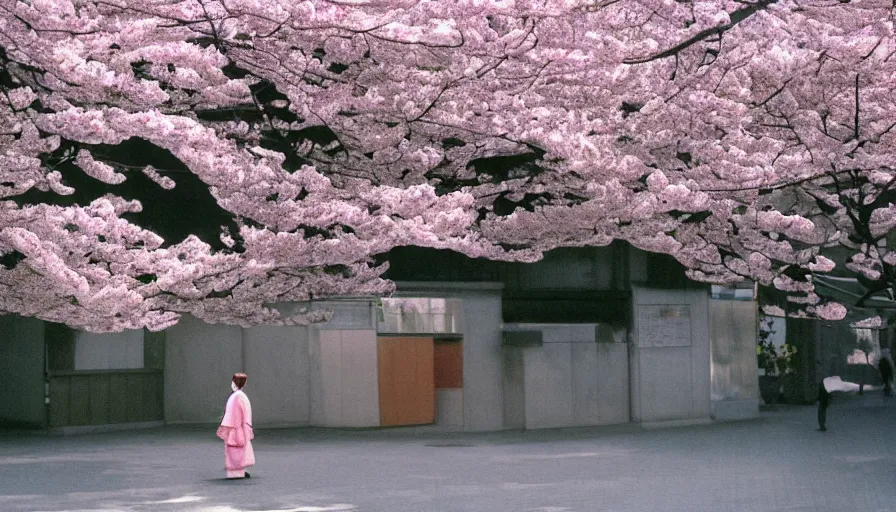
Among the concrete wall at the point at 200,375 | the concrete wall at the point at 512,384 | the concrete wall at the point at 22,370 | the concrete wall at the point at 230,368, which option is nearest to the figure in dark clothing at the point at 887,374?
the concrete wall at the point at 512,384

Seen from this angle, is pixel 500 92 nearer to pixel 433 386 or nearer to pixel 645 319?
pixel 433 386

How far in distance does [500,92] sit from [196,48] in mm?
3077

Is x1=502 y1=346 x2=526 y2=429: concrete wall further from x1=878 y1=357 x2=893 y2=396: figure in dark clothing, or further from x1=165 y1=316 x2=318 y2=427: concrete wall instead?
x1=878 y1=357 x2=893 y2=396: figure in dark clothing

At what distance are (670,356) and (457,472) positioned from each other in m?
13.1

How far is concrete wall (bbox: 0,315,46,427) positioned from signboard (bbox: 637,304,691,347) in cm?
1387

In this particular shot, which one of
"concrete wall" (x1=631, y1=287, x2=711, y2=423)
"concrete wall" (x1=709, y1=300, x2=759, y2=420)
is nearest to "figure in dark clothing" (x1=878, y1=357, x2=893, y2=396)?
"concrete wall" (x1=709, y1=300, x2=759, y2=420)

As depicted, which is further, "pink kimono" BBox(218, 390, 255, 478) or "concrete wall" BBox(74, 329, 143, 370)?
"concrete wall" BBox(74, 329, 143, 370)

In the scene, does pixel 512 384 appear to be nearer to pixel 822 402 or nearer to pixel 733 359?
pixel 822 402

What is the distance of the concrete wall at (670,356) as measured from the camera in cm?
2700

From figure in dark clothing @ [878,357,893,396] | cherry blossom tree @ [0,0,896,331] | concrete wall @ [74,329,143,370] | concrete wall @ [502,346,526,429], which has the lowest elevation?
figure in dark clothing @ [878,357,893,396]

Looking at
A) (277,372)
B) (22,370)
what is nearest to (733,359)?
(277,372)

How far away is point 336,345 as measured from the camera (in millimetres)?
23094

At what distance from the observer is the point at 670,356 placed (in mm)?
27469

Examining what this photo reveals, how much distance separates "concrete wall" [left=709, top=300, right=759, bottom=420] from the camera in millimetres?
28391
